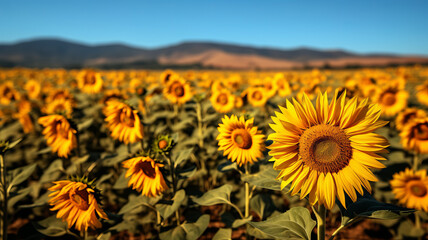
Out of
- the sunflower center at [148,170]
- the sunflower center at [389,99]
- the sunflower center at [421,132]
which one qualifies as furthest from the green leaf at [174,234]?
the sunflower center at [389,99]

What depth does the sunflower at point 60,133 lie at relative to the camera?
262 cm

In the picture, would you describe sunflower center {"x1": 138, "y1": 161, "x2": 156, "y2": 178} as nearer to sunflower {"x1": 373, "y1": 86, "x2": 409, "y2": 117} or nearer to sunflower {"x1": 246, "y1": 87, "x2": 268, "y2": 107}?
sunflower {"x1": 246, "y1": 87, "x2": 268, "y2": 107}

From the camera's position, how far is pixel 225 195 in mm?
2215

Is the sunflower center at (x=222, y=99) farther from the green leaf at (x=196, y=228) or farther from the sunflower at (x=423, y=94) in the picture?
the sunflower at (x=423, y=94)

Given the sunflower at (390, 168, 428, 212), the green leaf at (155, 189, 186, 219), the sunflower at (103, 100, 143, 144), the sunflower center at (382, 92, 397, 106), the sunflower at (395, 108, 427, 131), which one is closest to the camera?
the green leaf at (155, 189, 186, 219)

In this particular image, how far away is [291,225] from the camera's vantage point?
153 cm

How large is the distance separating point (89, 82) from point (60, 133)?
2.83 meters

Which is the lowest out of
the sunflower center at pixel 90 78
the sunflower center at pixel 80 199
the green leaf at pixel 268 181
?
the sunflower center at pixel 80 199

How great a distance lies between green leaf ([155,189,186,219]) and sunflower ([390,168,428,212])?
268 centimetres

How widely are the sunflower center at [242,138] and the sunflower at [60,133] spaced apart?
1.78 metres

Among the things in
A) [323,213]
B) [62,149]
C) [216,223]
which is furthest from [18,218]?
[323,213]

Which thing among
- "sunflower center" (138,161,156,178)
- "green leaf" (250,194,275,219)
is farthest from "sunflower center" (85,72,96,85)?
"green leaf" (250,194,275,219)

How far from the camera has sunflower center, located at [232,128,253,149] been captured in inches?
90.2

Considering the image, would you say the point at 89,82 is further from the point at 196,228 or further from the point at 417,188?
the point at 417,188
